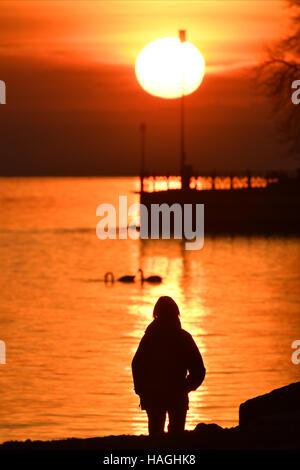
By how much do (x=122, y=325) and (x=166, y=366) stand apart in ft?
68.9

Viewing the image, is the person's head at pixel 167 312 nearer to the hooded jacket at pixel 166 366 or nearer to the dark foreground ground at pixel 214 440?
the hooded jacket at pixel 166 366

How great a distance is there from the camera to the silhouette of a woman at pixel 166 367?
30.0 feet

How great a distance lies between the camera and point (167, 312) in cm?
898

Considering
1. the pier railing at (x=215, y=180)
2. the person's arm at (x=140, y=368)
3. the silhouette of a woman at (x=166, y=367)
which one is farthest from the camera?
the pier railing at (x=215, y=180)

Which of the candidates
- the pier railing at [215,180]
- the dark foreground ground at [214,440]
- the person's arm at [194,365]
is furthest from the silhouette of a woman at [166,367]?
the pier railing at [215,180]

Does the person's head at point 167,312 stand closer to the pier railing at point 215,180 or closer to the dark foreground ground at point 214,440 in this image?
the dark foreground ground at point 214,440

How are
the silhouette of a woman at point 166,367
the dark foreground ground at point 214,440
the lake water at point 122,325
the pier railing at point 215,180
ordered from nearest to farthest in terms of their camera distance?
the silhouette of a woman at point 166,367 < the dark foreground ground at point 214,440 < the lake water at point 122,325 < the pier railing at point 215,180

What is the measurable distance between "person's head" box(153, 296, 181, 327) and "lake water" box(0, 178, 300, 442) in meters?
7.69

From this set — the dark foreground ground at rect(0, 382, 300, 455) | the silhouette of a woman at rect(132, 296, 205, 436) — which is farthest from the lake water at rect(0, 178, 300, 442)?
the silhouette of a woman at rect(132, 296, 205, 436)

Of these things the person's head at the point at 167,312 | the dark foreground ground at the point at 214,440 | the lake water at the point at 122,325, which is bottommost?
the dark foreground ground at the point at 214,440

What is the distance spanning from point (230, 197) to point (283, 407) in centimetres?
5973

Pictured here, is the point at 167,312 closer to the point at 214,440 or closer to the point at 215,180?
the point at 214,440

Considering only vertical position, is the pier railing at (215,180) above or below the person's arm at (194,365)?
above

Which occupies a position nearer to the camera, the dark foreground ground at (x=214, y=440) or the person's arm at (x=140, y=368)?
the person's arm at (x=140, y=368)
